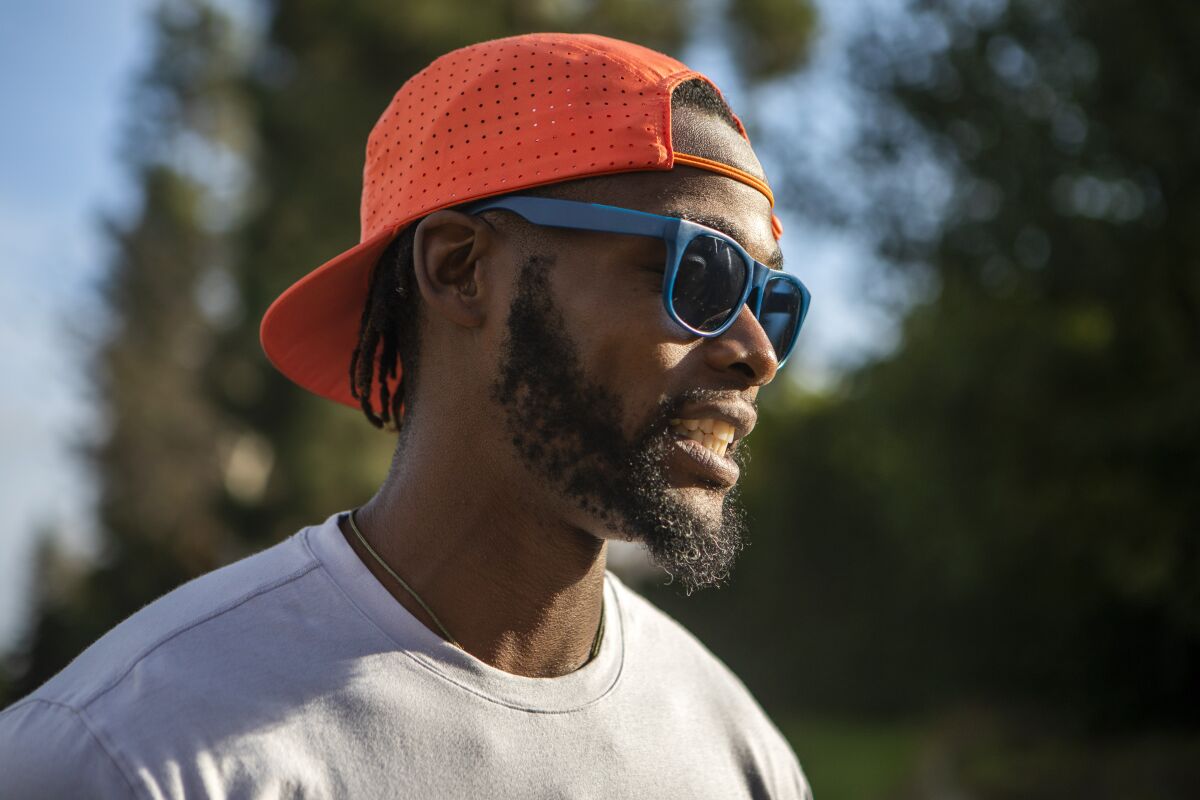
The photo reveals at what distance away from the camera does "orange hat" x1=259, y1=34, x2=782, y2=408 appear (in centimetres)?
226

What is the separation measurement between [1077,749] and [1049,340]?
16.9 ft

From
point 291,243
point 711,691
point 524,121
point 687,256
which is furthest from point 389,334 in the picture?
point 291,243

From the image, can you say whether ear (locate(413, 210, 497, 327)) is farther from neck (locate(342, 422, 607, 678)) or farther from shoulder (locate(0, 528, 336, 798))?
shoulder (locate(0, 528, 336, 798))

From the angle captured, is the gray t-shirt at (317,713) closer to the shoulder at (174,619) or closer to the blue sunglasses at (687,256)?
the shoulder at (174,619)

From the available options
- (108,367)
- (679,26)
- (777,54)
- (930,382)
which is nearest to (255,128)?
(679,26)

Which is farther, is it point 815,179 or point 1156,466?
point 815,179

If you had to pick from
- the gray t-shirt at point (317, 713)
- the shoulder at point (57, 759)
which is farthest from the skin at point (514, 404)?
the shoulder at point (57, 759)

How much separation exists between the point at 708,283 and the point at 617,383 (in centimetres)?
26

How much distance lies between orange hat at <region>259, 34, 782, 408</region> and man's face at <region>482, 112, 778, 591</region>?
0.26ft

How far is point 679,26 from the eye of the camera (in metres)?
28.4

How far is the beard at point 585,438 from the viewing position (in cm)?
A: 221

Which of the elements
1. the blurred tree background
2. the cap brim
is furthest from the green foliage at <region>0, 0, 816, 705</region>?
Result: the cap brim

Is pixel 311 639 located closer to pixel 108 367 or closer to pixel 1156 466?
pixel 1156 466

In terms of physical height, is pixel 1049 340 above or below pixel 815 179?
below
